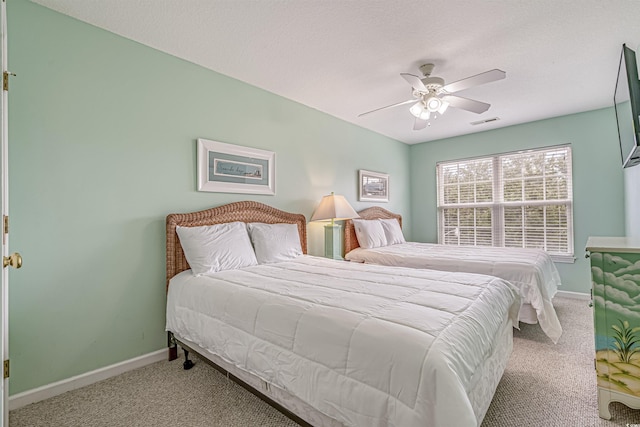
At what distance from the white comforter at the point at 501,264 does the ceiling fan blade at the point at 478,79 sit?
1692 millimetres

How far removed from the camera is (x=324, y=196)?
3.98 metres

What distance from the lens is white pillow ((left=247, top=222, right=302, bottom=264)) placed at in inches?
110

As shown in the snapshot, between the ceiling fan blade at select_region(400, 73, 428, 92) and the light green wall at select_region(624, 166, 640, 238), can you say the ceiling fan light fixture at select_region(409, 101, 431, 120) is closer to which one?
the ceiling fan blade at select_region(400, 73, 428, 92)

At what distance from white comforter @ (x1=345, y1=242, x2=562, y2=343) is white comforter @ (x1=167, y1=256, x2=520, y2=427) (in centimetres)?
86

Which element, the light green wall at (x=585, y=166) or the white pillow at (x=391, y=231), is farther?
the white pillow at (x=391, y=231)

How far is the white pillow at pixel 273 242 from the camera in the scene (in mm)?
2805

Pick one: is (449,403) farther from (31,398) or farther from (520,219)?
(520,219)

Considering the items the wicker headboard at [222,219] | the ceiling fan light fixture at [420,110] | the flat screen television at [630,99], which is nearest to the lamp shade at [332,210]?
the wicker headboard at [222,219]

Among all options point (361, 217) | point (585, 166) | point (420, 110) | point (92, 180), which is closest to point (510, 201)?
point (585, 166)

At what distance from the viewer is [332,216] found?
3.55 meters

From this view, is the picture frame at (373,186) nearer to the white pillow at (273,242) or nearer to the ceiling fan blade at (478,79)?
the white pillow at (273,242)

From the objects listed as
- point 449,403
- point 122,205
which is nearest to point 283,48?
point 122,205

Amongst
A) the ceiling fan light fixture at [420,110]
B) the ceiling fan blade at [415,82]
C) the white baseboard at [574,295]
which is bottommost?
the white baseboard at [574,295]

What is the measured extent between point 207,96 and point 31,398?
2.57 m
